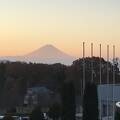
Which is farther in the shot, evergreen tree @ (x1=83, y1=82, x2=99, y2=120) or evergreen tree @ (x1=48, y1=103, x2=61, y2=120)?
evergreen tree @ (x1=48, y1=103, x2=61, y2=120)

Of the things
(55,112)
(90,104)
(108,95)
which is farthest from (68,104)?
(108,95)

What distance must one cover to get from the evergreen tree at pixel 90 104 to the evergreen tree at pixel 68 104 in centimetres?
178

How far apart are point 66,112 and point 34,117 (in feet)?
7.28

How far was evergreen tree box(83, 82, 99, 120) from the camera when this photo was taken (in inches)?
1390

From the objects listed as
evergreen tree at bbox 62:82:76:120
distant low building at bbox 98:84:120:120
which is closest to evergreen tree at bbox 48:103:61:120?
distant low building at bbox 98:84:120:120

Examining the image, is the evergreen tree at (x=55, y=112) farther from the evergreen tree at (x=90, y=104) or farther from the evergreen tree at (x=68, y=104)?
the evergreen tree at (x=90, y=104)

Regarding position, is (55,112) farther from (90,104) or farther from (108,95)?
(90,104)

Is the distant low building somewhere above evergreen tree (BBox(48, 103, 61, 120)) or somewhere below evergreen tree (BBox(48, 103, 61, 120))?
above

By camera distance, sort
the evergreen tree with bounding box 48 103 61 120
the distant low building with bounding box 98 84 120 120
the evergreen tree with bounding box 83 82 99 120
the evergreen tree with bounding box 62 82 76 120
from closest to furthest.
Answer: the evergreen tree with bounding box 83 82 99 120 < the evergreen tree with bounding box 62 82 76 120 < the distant low building with bounding box 98 84 120 120 < the evergreen tree with bounding box 48 103 61 120

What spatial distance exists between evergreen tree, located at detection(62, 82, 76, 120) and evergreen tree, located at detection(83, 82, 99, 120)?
5.84 feet

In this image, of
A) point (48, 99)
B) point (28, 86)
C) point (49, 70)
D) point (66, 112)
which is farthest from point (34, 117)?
point (49, 70)

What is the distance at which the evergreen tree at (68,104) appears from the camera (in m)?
37.4

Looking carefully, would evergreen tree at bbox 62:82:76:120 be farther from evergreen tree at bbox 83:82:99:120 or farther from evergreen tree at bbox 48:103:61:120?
evergreen tree at bbox 48:103:61:120

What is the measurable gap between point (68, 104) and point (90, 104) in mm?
2550
